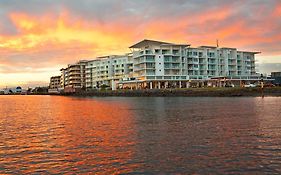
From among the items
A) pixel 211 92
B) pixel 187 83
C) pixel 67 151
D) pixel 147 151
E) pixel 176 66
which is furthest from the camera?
pixel 176 66

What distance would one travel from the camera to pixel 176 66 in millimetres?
150750

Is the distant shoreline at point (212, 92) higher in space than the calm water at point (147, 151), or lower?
higher

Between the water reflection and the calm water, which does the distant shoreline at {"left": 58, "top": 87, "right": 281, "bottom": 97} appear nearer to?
the calm water

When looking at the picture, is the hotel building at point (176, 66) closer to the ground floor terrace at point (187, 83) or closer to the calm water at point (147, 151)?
the ground floor terrace at point (187, 83)

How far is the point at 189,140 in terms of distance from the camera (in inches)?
836

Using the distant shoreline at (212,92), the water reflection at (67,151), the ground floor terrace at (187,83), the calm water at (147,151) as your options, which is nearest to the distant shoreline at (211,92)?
the distant shoreline at (212,92)

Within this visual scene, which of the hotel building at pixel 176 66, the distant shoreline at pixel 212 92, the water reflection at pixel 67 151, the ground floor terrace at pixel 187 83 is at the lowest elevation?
→ the water reflection at pixel 67 151

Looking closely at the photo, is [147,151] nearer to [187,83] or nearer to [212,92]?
[212,92]

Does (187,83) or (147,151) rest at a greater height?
(187,83)

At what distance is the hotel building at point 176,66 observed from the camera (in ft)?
477

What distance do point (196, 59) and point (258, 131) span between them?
13637 centimetres

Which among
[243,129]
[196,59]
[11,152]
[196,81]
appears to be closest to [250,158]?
[243,129]

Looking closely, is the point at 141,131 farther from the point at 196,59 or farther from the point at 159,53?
the point at 196,59

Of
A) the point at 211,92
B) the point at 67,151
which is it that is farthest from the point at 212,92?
the point at 67,151
